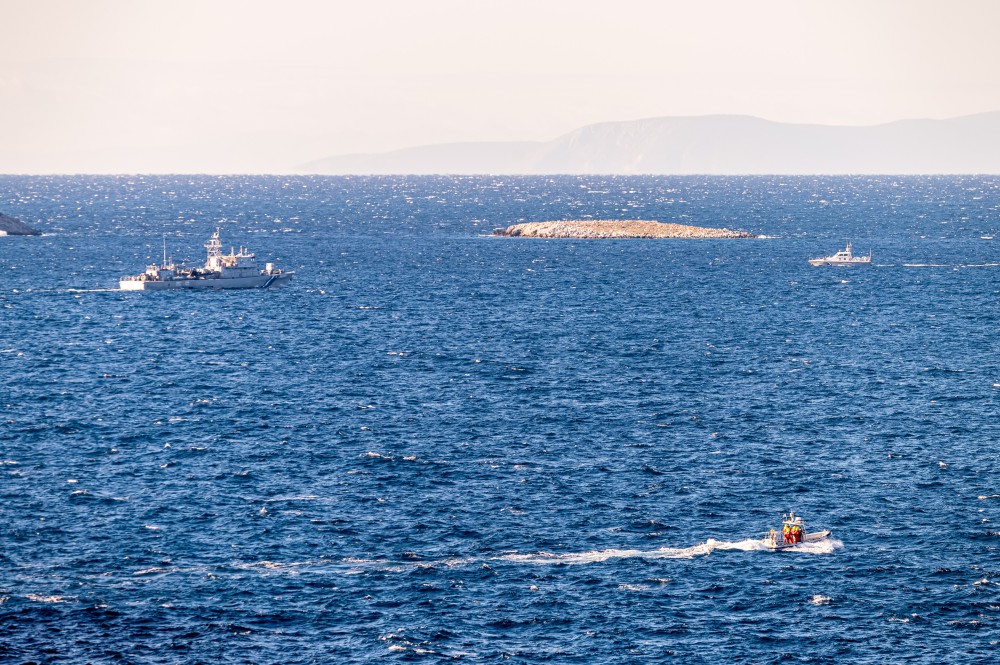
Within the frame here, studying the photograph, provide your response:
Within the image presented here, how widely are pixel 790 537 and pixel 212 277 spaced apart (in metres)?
133

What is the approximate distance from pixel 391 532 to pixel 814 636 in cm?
2475

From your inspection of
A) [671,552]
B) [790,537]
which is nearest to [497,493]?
[671,552]

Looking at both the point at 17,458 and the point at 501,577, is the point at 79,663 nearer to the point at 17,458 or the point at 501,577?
the point at 501,577

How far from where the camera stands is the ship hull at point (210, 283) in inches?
7293

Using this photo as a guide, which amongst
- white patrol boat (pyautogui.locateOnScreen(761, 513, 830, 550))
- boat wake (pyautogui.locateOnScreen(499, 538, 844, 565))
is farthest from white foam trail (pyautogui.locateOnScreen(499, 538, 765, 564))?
white patrol boat (pyautogui.locateOnScreen(761, 513, 830, 550))

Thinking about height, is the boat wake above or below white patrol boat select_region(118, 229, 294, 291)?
below

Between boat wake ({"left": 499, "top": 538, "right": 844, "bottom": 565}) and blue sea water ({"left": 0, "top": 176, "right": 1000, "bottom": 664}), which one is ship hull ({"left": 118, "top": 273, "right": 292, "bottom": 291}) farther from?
boat wake ({"left": 499, "top": 538, "right": 844, "bottom": 565})

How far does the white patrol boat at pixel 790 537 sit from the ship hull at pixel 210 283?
422ft

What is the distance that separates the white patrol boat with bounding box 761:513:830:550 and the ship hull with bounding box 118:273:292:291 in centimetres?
12859

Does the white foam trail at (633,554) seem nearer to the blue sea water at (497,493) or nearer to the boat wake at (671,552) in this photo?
the boat wake at (671,552)

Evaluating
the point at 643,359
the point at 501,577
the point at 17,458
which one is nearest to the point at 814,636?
the point at 501,577

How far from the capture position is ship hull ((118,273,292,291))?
185m

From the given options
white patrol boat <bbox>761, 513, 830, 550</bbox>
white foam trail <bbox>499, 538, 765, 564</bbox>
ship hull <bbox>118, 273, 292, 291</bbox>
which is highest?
ship hull <bbox>118, 273, 292, 291</bbox>

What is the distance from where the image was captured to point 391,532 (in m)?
73.1
